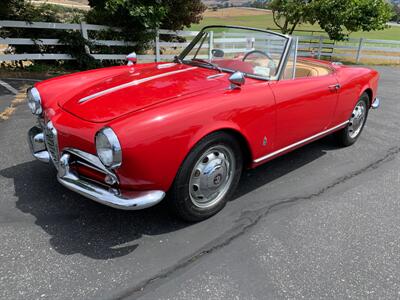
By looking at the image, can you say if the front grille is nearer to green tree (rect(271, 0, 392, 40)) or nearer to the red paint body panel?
the red paint body panel

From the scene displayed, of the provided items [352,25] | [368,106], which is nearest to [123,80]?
[368,106]

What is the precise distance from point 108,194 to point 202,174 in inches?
29.2

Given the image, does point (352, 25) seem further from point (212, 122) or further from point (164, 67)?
point (212, 122)

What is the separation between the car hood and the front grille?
193 mm

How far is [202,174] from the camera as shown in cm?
273

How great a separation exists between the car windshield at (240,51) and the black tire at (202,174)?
0.83 metres

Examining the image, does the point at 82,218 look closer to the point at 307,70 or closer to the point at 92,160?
the point at 92,160

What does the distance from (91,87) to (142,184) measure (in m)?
1.24

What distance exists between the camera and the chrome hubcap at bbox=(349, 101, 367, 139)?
175 inches

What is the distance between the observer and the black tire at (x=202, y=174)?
2.52 meters

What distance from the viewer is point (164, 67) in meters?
3.68

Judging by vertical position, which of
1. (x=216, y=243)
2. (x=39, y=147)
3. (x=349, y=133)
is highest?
(x=39, y=147)

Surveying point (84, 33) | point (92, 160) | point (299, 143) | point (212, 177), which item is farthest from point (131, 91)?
point (84, 33)

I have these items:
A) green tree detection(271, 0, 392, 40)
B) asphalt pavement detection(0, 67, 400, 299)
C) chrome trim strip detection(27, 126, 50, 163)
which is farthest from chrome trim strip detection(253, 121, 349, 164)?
green tree detection(271, 0, 392, 40)
